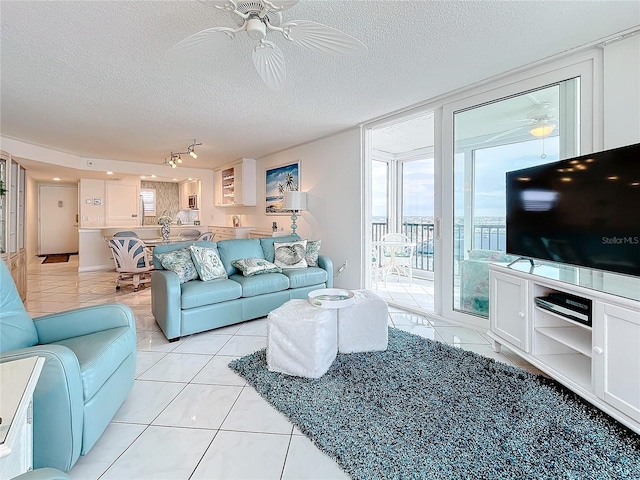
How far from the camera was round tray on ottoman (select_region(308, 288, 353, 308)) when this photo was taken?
89.4 inches

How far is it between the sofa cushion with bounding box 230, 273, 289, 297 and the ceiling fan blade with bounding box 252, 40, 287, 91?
1996 mm

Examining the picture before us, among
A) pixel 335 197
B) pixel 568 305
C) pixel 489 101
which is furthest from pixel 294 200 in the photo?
pixel 568 305

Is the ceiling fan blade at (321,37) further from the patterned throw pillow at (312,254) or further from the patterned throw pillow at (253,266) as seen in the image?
the patterned throw pillow at (312,254)

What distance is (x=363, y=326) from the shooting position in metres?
2.48

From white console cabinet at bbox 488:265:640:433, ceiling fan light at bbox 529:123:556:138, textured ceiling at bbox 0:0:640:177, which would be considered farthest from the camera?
ceiling fan light at bbox 529:123:556:138

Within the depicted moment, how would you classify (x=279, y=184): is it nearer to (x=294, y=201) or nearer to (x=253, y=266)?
(x=294, y=201)

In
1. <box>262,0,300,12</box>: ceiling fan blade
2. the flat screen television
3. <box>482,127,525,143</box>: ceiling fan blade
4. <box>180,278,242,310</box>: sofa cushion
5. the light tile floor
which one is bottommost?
the light tile floor

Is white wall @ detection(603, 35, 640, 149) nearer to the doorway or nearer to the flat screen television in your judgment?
the flat screen television

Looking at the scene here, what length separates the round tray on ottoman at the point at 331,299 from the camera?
7.45 ft

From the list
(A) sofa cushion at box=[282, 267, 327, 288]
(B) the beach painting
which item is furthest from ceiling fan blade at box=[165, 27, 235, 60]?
(B) the beach painting

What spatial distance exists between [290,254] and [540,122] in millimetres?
2965

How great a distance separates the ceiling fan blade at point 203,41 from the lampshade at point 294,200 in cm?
302

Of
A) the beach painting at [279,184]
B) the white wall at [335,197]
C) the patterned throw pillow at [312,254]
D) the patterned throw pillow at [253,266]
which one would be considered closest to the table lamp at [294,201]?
the white wall at [335,197]

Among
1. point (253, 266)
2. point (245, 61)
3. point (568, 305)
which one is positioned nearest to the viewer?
point (568, 305)
